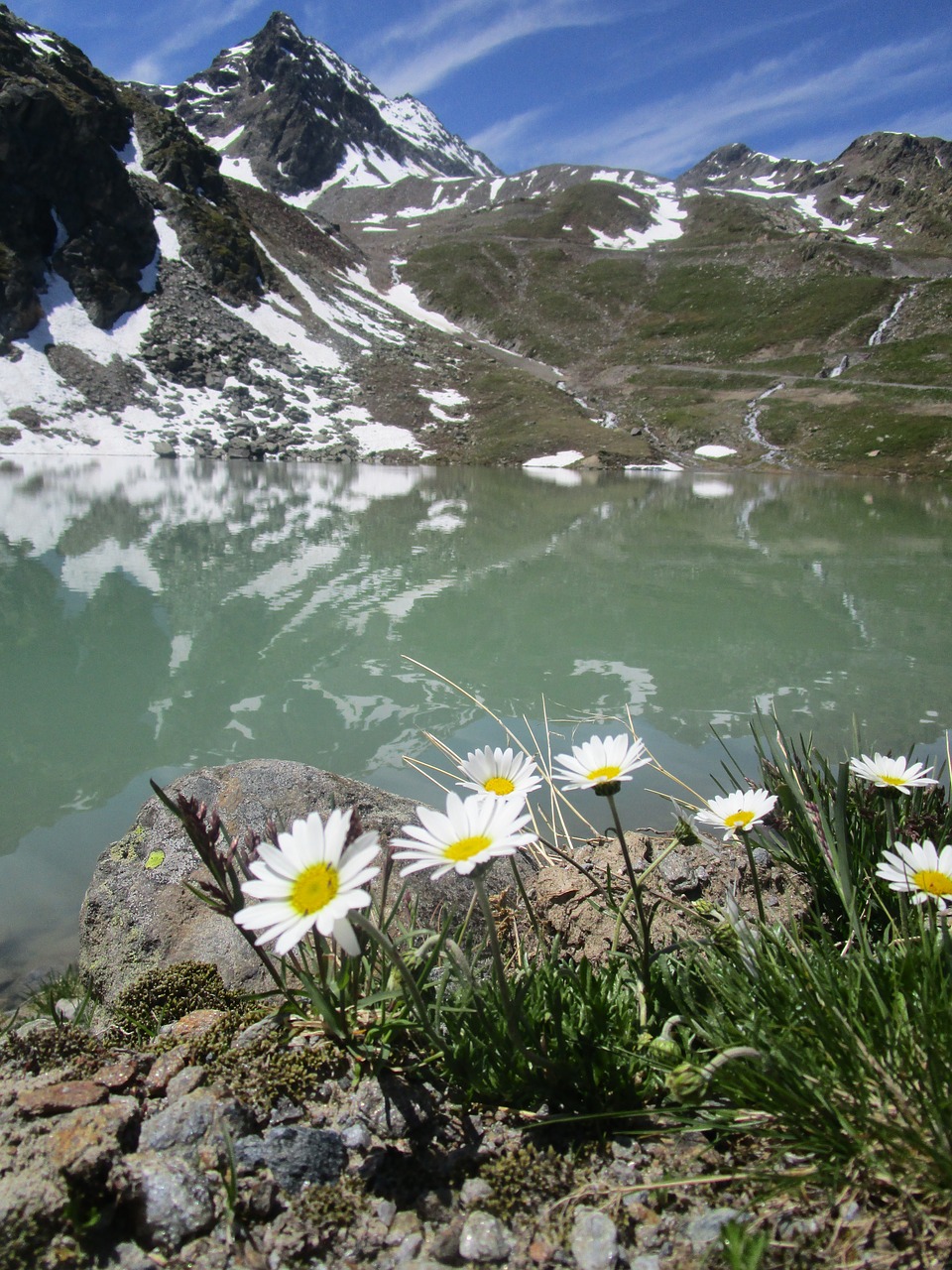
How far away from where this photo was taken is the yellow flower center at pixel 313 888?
167 centimetres

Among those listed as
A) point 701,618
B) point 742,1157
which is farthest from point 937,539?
point 742,1157

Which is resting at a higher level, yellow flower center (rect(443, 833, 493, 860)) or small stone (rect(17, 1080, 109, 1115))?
yellow flower center (rect(443, 833, 493, 860))

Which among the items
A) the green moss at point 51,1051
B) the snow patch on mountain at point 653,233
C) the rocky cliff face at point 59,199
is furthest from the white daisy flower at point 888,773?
the snow patch on mountain at point 653,233

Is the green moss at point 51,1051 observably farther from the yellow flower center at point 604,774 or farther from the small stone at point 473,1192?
the yellow flower center at point 604,774

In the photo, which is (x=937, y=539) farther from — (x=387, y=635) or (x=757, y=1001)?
(x=757, y=1001)

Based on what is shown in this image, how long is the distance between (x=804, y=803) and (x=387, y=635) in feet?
34.3

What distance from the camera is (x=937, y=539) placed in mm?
25922

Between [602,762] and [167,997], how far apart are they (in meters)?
2.54

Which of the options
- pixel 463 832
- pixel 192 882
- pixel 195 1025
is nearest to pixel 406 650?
pixel 192 882

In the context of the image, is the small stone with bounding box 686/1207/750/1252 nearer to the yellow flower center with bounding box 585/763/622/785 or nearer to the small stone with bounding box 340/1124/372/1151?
the small stone with bounding box 340/1124/372/1151

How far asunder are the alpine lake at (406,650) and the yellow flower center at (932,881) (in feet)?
4.03

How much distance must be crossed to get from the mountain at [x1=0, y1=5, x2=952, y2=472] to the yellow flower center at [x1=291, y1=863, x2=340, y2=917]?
6342 cm

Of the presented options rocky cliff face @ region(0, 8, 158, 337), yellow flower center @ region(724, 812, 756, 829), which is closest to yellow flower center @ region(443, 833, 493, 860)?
yellow flower center @ region(724, 812, 756, 829)

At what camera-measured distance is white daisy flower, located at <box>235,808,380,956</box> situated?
62.9 inches
